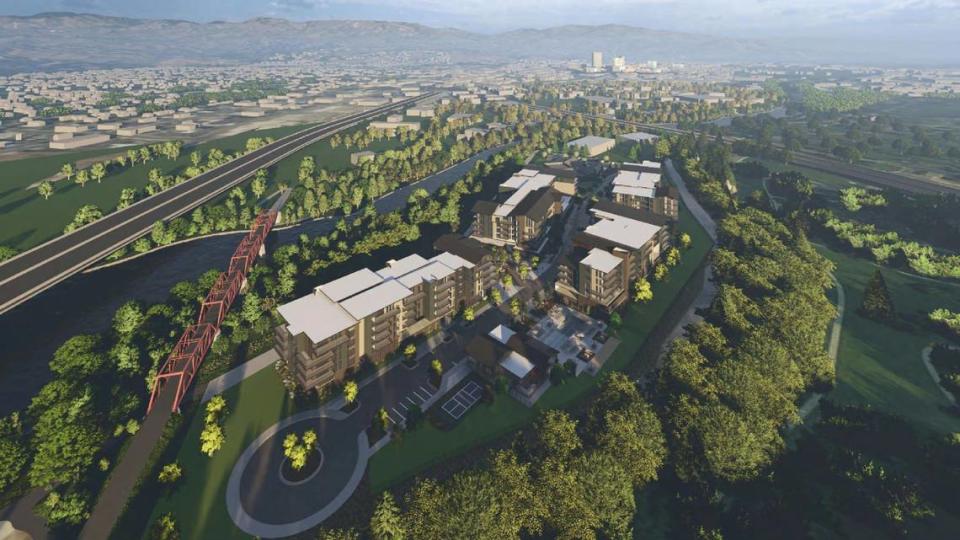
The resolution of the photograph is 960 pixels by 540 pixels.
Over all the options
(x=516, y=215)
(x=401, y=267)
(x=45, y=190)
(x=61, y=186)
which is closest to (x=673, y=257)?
(x=516, y=215)

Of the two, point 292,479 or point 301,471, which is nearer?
point 292,479

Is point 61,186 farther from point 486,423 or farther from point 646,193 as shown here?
point 646,193

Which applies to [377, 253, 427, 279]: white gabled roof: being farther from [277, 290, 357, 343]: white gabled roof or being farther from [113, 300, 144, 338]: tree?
[113, 300, 144, 338]: tree

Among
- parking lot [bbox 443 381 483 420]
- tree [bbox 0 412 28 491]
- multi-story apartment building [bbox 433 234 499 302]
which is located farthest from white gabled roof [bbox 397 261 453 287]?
tree [bbox 0 412 28 491]

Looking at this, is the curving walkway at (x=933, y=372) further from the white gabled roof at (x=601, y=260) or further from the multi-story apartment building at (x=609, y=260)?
the white gabled roof at (x=601, y=260)

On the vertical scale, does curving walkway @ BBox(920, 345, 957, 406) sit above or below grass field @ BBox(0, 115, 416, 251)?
below

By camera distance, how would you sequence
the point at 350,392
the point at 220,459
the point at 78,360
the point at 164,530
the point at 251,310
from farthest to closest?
the point at 251,310, the point at 78,360, the point at 350,392, the point at 220,459, the point at 164,530
